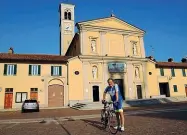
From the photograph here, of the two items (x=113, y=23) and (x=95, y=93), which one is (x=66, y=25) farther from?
(x=95, y=93)

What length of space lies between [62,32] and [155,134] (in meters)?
46.4

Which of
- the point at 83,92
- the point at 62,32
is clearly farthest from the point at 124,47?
the point at 62,32

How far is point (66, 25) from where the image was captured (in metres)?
50.8

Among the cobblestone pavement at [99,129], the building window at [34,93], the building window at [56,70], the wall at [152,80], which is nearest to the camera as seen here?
the cobblestone pavement at [99,129]

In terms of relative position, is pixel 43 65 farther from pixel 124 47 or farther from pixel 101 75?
pixel 124 47

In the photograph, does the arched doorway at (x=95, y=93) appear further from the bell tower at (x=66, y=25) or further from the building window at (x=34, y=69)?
the bell tower at (x=66, y=25)

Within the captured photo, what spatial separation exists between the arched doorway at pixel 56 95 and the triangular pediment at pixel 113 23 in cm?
1147

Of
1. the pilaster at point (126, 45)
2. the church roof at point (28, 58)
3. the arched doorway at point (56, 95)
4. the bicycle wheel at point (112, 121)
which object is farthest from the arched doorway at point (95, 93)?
the bicycle wheel at point (112, 121)

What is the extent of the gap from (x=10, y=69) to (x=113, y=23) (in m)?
18.8

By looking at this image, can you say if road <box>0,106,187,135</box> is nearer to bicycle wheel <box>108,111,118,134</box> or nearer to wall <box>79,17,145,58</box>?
bicycle wheel <box>108,111,118,134</box>

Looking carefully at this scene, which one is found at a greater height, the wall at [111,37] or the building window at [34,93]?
the wall at [111,37]

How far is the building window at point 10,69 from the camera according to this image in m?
25.2

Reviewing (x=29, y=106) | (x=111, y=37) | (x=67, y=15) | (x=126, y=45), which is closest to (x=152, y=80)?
(x=126, y=45)

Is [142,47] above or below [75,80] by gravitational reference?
above
